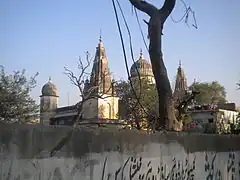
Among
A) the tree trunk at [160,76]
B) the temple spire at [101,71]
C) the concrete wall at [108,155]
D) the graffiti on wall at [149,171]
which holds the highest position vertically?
the temple spire at [101,71]

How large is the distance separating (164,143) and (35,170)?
2.48 m

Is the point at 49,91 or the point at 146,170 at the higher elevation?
the point at 49,91

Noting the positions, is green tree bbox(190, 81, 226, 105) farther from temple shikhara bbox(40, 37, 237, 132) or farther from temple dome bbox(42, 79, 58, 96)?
temple dome bbox(42, 79, 58, 96)

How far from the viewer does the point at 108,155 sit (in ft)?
14.8

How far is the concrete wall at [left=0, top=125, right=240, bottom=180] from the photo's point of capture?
3.45 metres

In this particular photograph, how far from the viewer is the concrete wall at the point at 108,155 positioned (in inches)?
136

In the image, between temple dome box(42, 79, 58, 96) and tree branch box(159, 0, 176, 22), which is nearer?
tree branch box(159, 0, 176, 22)

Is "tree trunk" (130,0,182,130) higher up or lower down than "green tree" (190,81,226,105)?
lower down

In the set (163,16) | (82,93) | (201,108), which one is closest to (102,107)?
(201,108)

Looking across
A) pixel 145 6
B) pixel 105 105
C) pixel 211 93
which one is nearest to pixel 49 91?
pixel 105 105

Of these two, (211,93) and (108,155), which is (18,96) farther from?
(211,93)

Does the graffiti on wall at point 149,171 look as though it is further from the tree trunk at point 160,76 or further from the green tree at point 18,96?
the green tree at point 18,96

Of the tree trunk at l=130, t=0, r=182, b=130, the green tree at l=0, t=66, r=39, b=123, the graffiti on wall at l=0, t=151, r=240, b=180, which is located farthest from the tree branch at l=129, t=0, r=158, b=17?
the green tree at l=0, t=66, r=39, b=123

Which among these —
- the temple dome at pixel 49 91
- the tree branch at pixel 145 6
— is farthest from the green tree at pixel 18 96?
the temple dome at pixel 49 91
